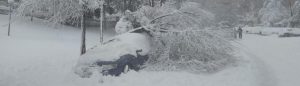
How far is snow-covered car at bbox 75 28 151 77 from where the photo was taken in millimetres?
10484

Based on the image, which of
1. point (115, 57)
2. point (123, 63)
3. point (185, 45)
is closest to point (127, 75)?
point (123, 63)

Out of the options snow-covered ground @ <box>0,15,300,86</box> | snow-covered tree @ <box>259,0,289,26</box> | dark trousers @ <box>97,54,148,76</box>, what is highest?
snow-covered tree @ <box>259,0,289,26</box>

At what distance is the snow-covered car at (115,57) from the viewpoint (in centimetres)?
1048

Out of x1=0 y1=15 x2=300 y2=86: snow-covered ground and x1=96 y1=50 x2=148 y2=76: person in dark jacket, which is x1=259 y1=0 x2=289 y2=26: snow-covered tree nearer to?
x1=0 y1=15 x2=300 y2=86: snow-covered ground

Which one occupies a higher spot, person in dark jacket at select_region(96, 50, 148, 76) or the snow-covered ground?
person in dark jacket at select_region(96, 50, 148, 76)

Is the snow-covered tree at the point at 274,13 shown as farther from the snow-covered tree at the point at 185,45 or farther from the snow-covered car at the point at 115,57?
the snow-covered car at the point at 115,57

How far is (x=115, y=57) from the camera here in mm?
10641

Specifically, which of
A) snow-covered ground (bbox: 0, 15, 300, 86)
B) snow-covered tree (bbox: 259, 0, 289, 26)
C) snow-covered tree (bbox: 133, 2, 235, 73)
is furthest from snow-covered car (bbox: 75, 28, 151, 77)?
snow-covered tree (bbox: 259, 0, 289, 26)

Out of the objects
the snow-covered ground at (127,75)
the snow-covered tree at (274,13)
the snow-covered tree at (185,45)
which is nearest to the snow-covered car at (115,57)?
the snow-covered ground at (127,75)

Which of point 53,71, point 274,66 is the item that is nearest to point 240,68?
point 274,66

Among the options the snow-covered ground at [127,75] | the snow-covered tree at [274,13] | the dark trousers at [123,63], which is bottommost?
the snow-covered ground at [127,75]

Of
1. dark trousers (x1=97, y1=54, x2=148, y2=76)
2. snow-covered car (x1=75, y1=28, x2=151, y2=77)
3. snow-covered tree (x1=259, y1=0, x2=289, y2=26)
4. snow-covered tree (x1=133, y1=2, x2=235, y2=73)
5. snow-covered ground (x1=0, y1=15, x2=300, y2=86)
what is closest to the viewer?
snow-covered ground (x1=0, y1=15, x2=300, y2=86)

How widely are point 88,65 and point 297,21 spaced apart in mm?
34750

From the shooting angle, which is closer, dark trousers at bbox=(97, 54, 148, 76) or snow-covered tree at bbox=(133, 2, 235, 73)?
dark trousers at bbox=(97, 54, 148, 76)
